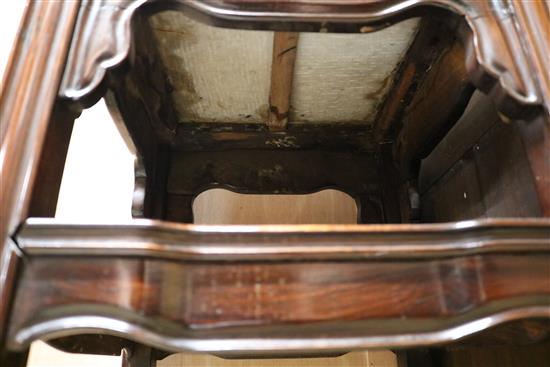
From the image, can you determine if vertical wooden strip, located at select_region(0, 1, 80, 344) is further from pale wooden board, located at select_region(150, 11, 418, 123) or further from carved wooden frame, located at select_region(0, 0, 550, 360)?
pale wooden board, located at select_region(150, 11, 418, 123)

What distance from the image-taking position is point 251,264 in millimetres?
488

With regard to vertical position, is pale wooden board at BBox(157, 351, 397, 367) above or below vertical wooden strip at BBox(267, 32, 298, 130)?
below

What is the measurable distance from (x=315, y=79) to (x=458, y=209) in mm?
360

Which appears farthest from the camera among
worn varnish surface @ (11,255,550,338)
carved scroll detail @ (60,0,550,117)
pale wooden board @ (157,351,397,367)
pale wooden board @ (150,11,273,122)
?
pale wooden board @ (157,351,397,367)

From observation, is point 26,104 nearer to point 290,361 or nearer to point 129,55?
point 129,55

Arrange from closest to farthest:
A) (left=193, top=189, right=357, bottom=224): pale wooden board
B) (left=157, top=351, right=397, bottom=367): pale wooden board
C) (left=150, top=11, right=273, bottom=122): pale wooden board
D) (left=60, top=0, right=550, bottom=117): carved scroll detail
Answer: (left=60, top=0, right=550, bottom=117): carved scroll detail
(left=150, top=11, right=273, bottom=122): pale wooden board
(left=157, top=351, right=397, bottom=367): pale wooden board
(left=193, top=189, right=357, bottom=224): pale wooden board

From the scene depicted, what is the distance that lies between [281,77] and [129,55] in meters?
0.32

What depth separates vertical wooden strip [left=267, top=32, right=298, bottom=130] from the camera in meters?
0.76

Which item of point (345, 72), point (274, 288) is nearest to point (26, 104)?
point (274, 288)

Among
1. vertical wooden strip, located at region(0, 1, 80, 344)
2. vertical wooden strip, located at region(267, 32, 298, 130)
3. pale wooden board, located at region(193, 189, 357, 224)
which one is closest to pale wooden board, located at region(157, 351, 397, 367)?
pale wooden board, located at region(193, 189, 357, 224)

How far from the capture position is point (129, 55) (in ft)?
1.93

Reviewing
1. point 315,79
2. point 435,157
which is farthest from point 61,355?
point 435,157

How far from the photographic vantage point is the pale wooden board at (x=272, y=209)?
1.15 meters

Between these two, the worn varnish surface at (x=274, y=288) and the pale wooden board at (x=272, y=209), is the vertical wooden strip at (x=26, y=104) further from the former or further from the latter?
the pale wooden board at (x=272, y=209)
